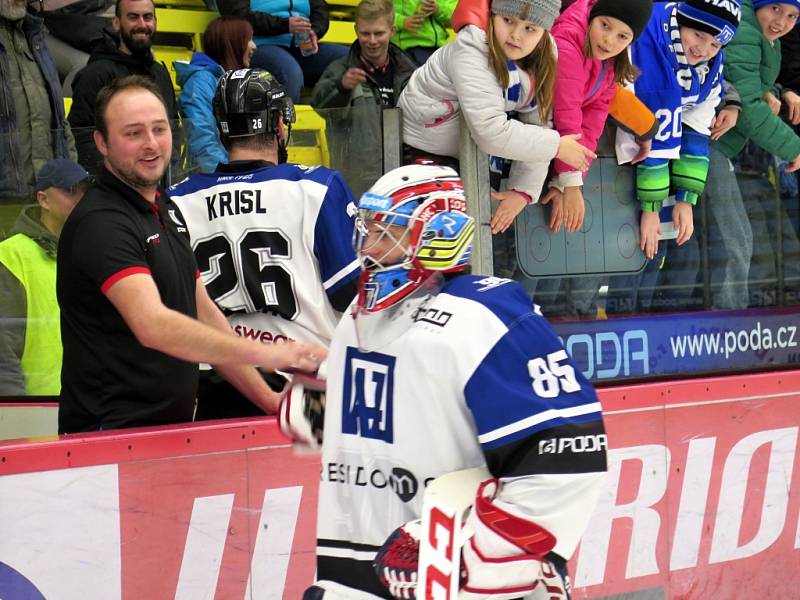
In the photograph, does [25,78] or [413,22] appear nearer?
[25,78]

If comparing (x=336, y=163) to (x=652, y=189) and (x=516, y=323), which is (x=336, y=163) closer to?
(x=652, y=189)

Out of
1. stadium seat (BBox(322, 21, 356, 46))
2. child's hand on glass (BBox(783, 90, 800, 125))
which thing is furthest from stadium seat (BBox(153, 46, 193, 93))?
child's hand on glass (BBox(783, 90, 800, 125))

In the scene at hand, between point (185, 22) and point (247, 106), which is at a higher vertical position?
point (247, 106)

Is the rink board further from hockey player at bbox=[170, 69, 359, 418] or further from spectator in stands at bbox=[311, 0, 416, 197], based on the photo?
spectator in stands at bbox=[311, 0, 416, 197]

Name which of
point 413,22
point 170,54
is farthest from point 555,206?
point 170,54

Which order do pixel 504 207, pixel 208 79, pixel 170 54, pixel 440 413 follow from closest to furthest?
pixel 440 413 < pixel 504 207 < pixel 208 79 < pixel 170 54

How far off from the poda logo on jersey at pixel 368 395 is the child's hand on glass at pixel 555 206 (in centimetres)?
193

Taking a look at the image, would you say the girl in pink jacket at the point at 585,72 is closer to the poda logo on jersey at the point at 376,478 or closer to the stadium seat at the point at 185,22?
the poda logo on jersey at the point at 376,478

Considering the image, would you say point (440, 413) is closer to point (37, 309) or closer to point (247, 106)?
point (247, 106)

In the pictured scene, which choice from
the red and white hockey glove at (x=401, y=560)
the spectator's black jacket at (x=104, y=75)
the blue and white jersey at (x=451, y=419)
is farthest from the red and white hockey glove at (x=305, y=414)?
the spectator's black jacket at (x=104, y=75)

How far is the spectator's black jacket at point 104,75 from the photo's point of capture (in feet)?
14.5

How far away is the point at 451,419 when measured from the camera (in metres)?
2.21

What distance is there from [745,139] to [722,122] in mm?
177

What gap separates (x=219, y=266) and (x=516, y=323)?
4.54 feet
